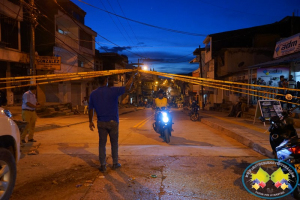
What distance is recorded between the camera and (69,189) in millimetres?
4184

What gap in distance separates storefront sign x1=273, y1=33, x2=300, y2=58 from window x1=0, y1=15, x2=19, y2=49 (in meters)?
18.1

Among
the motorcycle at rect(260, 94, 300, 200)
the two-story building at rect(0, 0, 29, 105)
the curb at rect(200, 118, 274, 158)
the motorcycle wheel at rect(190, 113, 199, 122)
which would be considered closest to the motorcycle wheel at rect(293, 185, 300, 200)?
the motorcycle at rect(260, 94, 300, 200)

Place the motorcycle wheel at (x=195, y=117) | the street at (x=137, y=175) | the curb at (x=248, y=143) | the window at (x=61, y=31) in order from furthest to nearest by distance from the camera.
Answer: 1. the window at (x=61, y=31)
2. the motorcycle wheel at (x=195, y=117)
3. the curb at (x=248, y=143)
4. the street at (x=137, y=175)

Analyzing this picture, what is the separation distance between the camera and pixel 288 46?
16.0 m

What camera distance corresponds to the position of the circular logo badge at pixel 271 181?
3911 mm

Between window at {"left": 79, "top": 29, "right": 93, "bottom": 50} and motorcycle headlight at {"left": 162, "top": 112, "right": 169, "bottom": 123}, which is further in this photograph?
window at {"left": 79, "top": 29, "right": 93, "bottom": 50}

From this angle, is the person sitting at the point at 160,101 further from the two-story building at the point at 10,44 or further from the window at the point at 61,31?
the window at the point at 61,31

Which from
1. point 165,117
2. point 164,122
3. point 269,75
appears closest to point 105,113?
point 164,122

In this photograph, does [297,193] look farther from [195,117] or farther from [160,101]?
[195,117]

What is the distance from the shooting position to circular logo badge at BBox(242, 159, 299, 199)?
12.8ft

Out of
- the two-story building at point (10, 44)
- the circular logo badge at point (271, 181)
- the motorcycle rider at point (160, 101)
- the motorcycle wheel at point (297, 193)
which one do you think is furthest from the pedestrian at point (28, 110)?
the two-story building at point (10, 44)

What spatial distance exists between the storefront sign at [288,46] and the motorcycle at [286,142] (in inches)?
475

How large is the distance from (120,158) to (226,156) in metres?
2.71

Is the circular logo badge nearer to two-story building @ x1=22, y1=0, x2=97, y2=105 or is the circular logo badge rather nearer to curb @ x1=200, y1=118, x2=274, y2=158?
curb @ x1=200, y1=118, x2=274, y2=158
